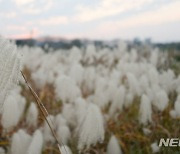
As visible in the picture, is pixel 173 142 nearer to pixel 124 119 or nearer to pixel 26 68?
pixel 124 119

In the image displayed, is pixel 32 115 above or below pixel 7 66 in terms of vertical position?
below

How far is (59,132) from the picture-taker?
2.99 metres

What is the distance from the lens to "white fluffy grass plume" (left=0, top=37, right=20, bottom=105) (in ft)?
5.25

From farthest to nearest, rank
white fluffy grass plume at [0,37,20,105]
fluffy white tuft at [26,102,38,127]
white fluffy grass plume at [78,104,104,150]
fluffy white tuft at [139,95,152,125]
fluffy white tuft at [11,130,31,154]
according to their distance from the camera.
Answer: fluffy white tuft at [26,102,38,127] → fluffy white tuft at [139,95,152,125] → fluffy white tuft at [11,130,31,154] → white fluffy grass plume at [78,104,104,150] → white fluffy grass plume at [0,37,20,105]

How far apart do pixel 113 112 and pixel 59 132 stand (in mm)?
903

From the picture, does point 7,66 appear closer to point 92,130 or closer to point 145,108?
point 92,130

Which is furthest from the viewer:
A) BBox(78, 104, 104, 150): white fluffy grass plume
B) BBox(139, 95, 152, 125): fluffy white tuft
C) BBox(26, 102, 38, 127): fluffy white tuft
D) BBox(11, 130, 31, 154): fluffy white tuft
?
BBox(26, 102, 38, 127): fluffy white tuft

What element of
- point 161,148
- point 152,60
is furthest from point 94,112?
point 152,60

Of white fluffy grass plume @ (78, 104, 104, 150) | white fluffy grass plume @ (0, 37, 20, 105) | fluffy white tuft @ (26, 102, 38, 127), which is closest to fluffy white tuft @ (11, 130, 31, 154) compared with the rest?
white fluffy grass plume @ (78, 104, 104, 150)

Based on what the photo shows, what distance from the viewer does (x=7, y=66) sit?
1.62 m

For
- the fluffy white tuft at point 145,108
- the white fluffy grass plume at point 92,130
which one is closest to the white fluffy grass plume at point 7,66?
the white fluffy grass plume at point 92,130

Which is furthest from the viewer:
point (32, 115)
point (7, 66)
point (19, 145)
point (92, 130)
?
point (32, 115)

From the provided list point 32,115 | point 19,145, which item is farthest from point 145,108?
point 19,145

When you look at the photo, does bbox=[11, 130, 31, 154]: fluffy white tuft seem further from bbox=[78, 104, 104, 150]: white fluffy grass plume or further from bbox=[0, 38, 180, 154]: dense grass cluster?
bbox=[78, 104, 104, 150]: white fluffy grass plume
